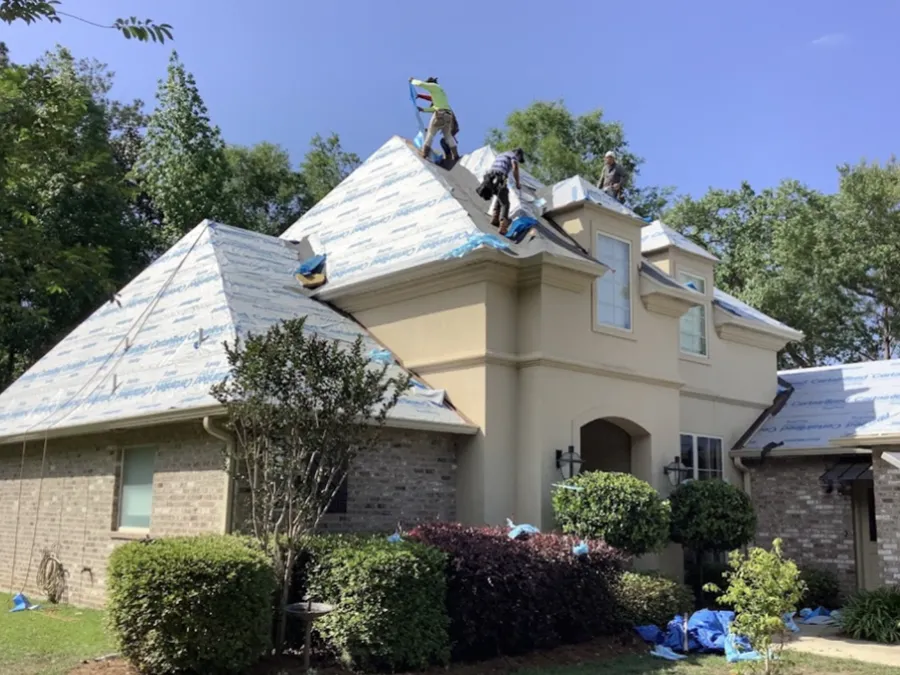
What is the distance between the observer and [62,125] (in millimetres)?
5105

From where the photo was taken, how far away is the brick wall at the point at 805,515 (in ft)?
52.5

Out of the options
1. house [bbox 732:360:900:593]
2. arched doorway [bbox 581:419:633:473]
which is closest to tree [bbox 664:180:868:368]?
house [bbox 732:360:900:593]

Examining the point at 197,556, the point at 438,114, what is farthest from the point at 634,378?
the point at 197,556

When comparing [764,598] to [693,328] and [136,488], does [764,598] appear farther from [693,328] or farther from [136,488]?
[693,328]

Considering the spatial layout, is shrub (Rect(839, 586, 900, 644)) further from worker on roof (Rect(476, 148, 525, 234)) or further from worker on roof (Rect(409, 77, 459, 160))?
worker on roof (Rect(409, 77, 459, 160))

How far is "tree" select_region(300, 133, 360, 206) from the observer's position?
119ft

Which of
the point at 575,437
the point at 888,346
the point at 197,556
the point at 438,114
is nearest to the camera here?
the point at 197,556

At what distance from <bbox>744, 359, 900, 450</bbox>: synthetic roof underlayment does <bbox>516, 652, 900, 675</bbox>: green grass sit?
22.3ft

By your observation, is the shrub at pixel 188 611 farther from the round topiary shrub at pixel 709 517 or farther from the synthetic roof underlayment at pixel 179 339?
the round topiary shrub at pixel 709 517

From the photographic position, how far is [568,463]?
13.4m

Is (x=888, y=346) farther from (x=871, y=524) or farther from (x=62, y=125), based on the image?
(x=62, y=125)

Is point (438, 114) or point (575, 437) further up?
point (438, 114)

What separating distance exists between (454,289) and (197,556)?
22.9ft

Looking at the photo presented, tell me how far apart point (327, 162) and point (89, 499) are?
2532 centimetres
